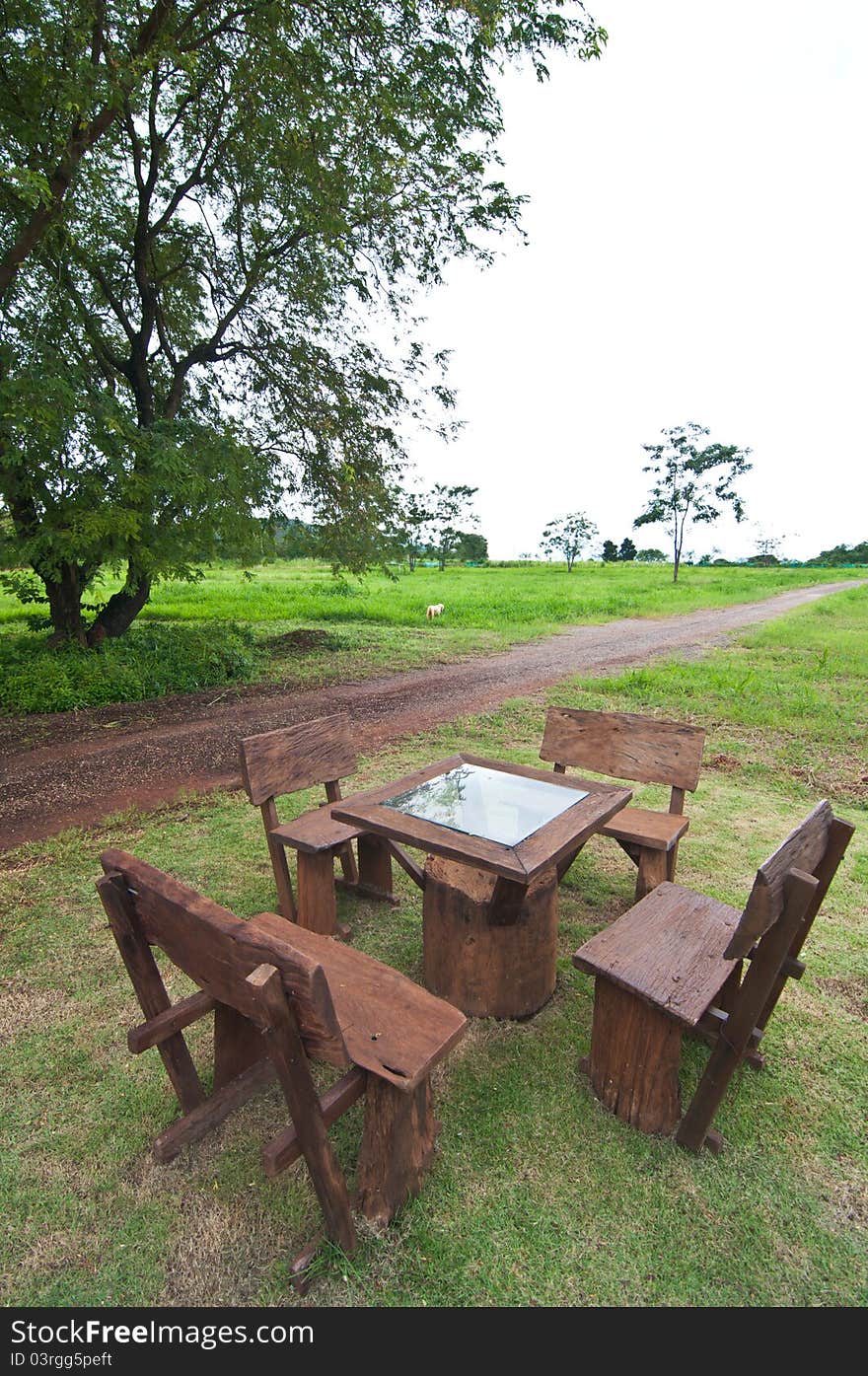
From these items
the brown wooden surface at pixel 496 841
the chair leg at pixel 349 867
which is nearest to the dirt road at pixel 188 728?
the chair leg at pixel 349 867

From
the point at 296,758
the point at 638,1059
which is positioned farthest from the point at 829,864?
the point at 296,758

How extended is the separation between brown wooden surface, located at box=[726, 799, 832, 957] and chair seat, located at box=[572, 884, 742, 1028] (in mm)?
361

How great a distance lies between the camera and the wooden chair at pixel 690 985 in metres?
1.73

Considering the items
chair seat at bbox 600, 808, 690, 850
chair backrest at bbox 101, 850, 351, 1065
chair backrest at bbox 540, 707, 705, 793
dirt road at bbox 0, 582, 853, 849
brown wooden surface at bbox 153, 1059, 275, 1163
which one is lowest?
dirt road at bbox 0, 582, 853, 849

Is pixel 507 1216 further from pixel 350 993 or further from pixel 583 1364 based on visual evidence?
pixel 350 993

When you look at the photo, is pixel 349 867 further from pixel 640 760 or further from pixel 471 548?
pixel 471 548

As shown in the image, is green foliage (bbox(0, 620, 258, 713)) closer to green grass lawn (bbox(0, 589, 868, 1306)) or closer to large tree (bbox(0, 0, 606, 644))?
large tree (bbox(0, 0, 606, 644))

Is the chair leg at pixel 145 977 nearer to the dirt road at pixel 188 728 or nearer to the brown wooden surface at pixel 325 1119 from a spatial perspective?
the brown wooden surface at pixel 325 1119

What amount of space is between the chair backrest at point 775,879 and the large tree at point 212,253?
21.4 ft

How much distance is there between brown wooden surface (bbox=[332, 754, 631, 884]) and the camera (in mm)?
2281

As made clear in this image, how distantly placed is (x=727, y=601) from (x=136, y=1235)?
1098 inches

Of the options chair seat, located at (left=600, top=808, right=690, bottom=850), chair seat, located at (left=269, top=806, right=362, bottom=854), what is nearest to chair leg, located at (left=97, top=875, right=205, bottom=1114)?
chair seat, located at (left=269, top=806, right=362, bottom=854)

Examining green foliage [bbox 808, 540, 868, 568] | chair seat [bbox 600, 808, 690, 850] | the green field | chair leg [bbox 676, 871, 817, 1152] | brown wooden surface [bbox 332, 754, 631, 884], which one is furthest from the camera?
green foliage [bbox 808, 540, 868, 568]

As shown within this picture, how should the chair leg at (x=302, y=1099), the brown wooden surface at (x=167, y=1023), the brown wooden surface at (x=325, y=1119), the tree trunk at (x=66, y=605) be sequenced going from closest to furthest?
the chair leg at (x=302, y=1099)
the brown wooden surface at (x=325, y=1119)
the brown wooden surface at (x=167, y=1023)
the tree trunk at (x=66, y=605)
